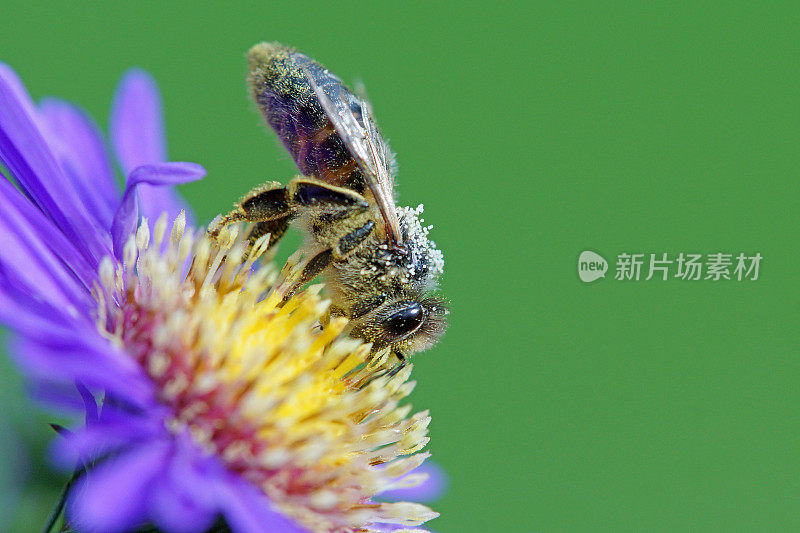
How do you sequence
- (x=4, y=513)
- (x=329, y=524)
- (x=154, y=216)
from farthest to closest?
(x=154, y=216) < (x=329, y=524) < (x=4, y=513)

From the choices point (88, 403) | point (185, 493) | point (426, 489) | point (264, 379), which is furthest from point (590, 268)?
point (185, 493)

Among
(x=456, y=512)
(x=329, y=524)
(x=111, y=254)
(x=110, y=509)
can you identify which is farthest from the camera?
(x=456, y=512)

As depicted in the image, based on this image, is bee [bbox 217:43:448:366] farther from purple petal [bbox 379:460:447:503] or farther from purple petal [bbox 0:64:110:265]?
purple petal [bbox 379:460:447:503]

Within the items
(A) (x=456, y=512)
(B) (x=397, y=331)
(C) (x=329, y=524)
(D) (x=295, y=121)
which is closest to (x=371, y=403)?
(B) (x=397, y=331)

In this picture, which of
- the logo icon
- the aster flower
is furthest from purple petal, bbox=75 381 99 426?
the logo icon

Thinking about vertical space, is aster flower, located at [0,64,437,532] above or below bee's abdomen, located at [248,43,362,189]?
below

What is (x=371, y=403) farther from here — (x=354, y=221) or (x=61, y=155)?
(x=61, y=155)
